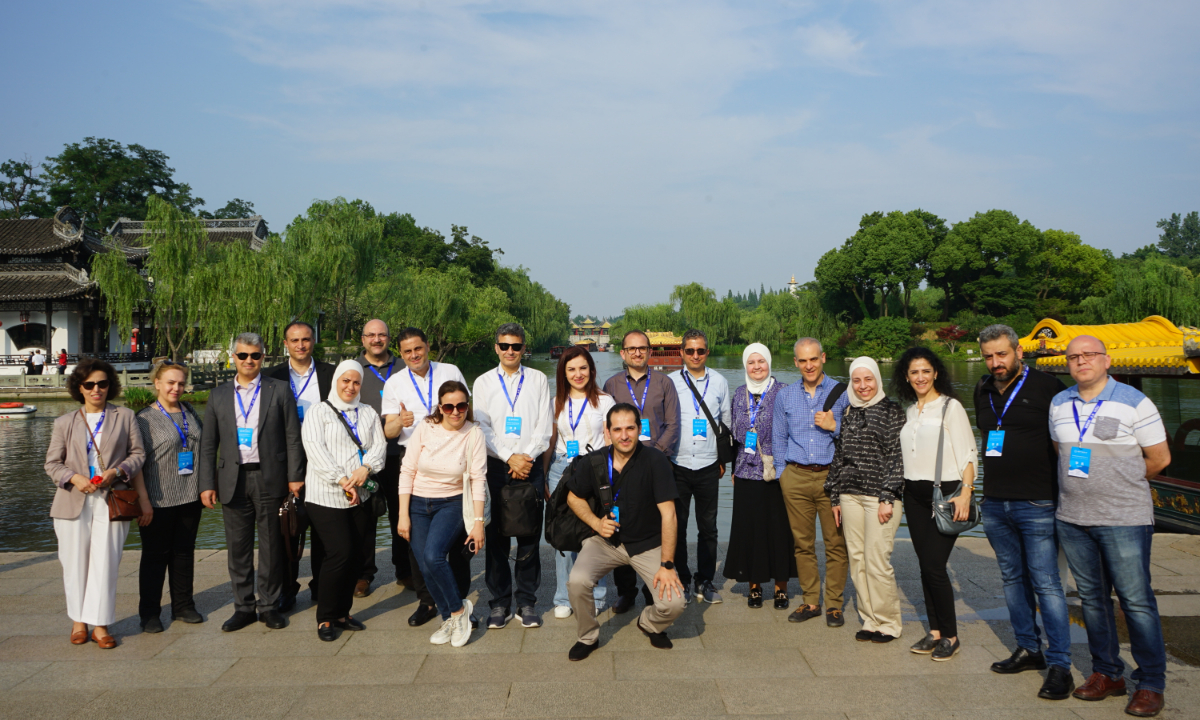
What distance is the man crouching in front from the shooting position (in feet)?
12.5

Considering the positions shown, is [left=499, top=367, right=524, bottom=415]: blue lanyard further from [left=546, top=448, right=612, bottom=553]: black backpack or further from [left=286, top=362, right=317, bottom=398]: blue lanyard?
[left=286, top=362, right=317, bottom=398]: blue lanyard

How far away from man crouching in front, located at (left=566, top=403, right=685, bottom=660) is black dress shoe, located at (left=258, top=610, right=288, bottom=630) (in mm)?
1700

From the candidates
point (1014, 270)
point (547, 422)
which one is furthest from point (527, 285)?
point (547, 422)

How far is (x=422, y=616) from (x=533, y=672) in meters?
1.01

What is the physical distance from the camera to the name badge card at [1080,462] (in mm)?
3223

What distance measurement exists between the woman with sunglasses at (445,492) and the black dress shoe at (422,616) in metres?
0.32

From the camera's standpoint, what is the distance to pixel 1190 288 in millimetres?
33750

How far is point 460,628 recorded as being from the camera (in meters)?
3.98

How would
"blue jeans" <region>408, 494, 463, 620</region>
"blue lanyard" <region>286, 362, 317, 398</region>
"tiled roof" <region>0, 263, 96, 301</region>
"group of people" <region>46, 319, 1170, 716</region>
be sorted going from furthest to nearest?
"tiled roof" <region>0, 263, 96, 301</region>, "blue lanyard" <region>286, 362, 317, 398</region>, "blue jeans" <region>408, 494, 463, 620</region>, "group of people" <region>46, 319, 1170, 716</region>

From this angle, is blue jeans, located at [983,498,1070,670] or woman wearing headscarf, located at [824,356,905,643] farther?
woman wearing headscarf, located at [824,356,905,643]

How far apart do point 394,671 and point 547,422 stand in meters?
1.52

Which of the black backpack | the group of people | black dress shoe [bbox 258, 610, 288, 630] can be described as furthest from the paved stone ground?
the black backpack

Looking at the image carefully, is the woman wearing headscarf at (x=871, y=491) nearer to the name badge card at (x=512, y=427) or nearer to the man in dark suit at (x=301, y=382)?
the name badge card at (x=512, y=427)

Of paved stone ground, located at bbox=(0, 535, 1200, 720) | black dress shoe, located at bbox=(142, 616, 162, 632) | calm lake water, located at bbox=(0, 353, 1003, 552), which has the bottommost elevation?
calm lake water, located at bbox=(0, 353, 1003, 552)
